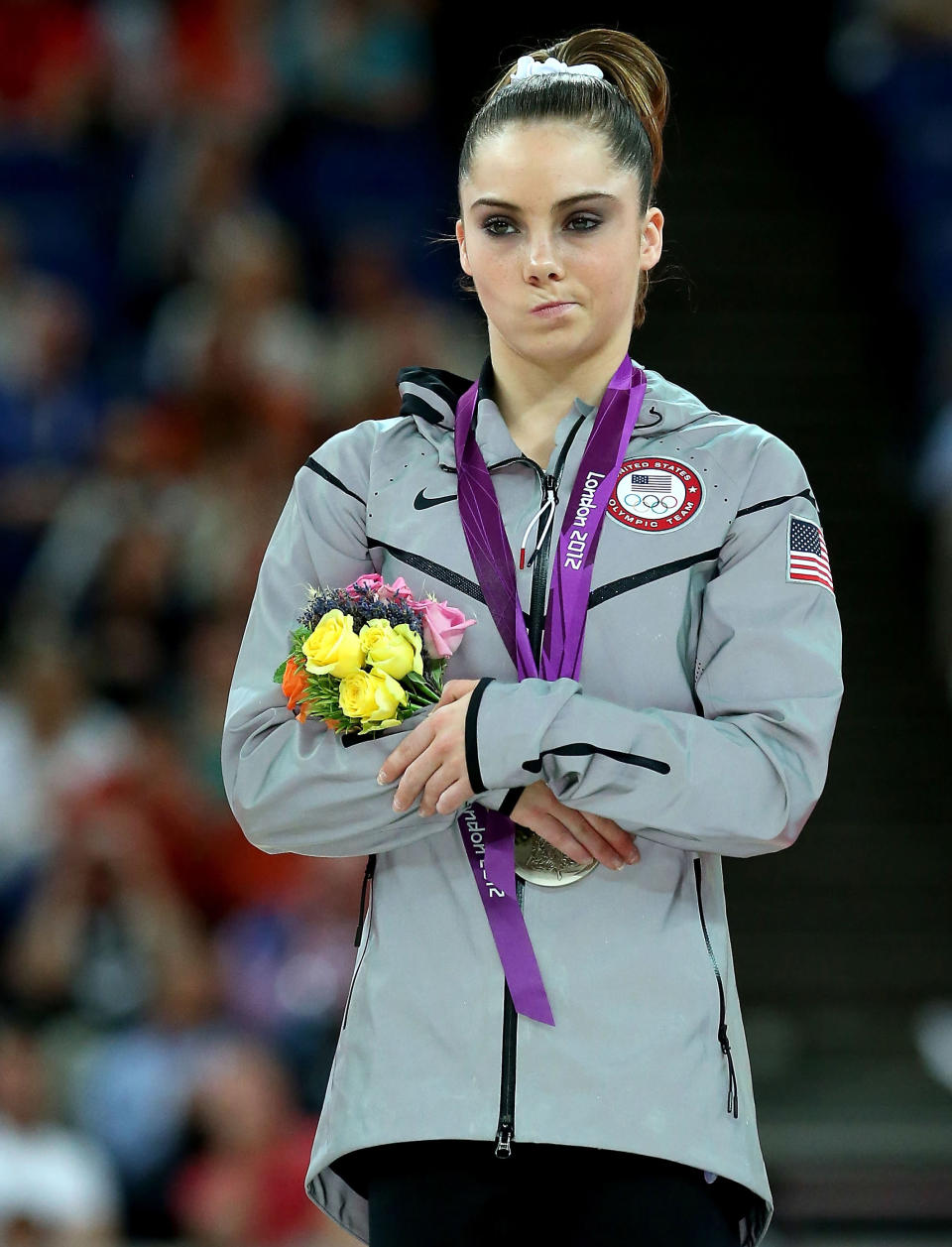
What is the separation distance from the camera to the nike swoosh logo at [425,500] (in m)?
2.20

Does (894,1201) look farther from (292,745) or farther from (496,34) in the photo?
(496,34)

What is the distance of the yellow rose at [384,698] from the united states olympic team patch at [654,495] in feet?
1.03

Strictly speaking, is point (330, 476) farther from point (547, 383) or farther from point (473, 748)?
point (473, 748)

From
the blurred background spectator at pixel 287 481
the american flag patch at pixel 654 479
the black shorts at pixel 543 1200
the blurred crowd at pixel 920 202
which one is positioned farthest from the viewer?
the blurred crowd at pixel 920 202

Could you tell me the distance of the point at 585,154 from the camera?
2.15 meters

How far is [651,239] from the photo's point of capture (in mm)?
2285

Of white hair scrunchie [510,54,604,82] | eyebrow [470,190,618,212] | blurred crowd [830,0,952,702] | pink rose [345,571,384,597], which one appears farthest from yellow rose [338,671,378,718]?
blurred crowd [830,0,952,702]

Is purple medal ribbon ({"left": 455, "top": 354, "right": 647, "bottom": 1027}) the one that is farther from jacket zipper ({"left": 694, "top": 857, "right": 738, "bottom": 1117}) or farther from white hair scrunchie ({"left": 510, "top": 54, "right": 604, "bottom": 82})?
white hair scrunchie ({"left": 510, "top": 54, "right": 604, "bottom": 82})

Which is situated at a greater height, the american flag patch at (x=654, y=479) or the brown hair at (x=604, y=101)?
the brown hair at (x=604, y=101)

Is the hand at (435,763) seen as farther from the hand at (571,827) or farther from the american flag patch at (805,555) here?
the american flag patch at (805,555)

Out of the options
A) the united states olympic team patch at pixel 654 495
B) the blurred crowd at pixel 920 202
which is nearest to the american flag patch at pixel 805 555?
the united states olympic team patch at pixel 654 495

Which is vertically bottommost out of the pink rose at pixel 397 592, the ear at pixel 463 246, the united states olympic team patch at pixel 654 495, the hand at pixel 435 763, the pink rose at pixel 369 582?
the hand at pixel 435 763

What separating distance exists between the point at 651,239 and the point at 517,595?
47 cm

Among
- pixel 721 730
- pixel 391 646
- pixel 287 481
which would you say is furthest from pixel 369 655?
pixel 287 481
